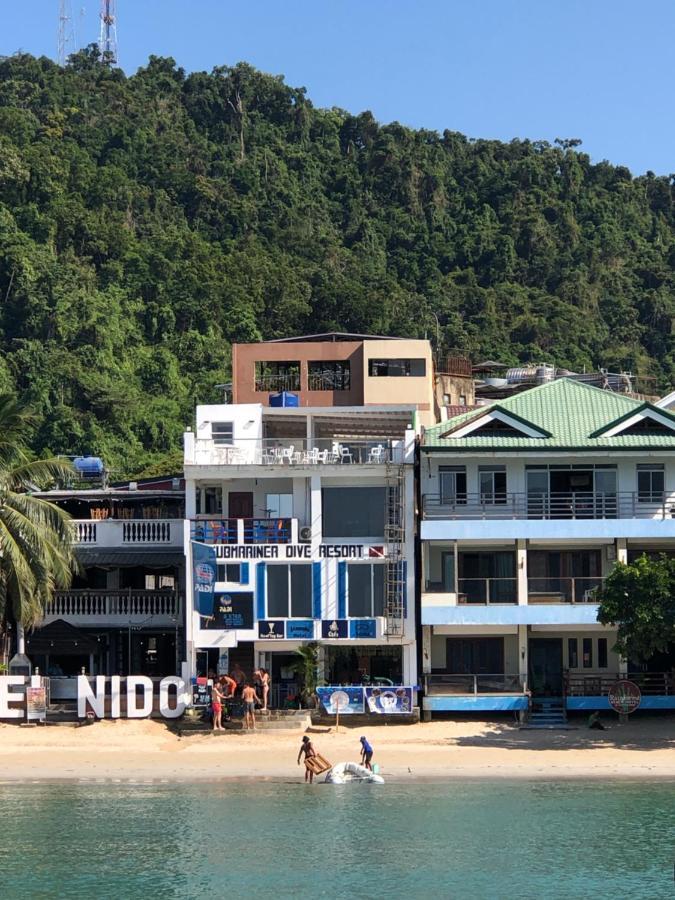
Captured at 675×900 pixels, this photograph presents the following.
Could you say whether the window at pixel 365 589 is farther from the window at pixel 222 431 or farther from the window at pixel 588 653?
the window at pixel 588 653

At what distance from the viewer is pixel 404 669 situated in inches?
2163

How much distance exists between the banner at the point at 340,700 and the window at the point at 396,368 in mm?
24034

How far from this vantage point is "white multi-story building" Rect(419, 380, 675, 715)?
54.8m

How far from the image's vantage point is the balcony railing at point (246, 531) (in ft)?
182

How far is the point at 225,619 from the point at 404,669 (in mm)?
6185

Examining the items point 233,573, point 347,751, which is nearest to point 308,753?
point 347,751

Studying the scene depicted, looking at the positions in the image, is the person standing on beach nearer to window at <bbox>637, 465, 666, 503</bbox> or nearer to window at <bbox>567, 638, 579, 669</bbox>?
window at <bbox>567, 638, 579, 669</bbox>

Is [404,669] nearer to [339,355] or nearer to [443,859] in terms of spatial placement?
[443,859]

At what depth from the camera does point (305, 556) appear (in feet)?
182

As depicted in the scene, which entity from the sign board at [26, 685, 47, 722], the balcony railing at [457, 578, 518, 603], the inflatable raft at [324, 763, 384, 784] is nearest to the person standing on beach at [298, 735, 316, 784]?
the inflatable raft at [324, 763, 384, 784]

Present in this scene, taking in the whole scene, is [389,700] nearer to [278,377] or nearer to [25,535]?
[25,535]

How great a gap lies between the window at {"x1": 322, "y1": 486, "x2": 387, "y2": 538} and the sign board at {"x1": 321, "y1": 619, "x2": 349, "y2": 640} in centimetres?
295

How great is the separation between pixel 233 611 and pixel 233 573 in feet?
4.16

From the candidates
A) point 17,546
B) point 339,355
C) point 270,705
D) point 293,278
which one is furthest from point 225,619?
point 293,278
